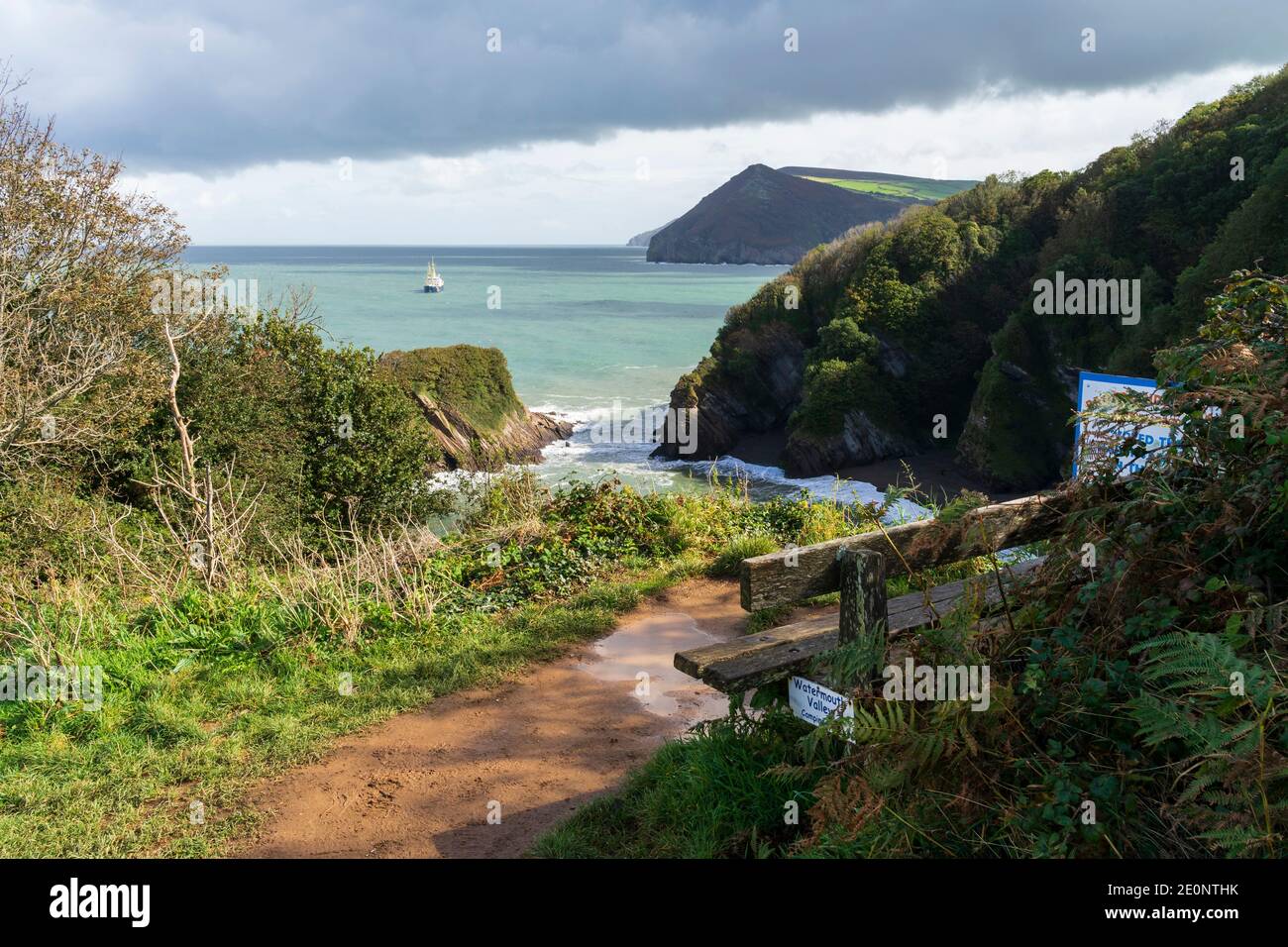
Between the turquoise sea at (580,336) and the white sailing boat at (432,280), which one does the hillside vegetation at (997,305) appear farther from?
the white sailing boat at (432,280)

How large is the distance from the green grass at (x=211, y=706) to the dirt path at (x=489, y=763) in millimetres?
223

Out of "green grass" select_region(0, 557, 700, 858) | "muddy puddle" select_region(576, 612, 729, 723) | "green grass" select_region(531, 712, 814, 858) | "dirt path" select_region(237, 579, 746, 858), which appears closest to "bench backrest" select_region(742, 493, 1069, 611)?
"green grass" select_region(531, 712, 814, 858)

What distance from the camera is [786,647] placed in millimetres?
4488

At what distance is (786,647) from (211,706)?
407 cm

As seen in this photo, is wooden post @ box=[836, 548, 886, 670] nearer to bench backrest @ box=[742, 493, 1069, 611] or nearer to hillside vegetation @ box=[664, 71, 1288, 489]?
bench backrest @ box=[742, 493, 1069, 611]

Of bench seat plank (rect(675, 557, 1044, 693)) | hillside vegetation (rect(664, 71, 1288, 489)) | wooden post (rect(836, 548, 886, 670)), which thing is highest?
hillside vegetation (rect(664, 71, 1288, 489))

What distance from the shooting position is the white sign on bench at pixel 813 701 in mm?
4004

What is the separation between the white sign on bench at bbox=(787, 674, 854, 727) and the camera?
4.00 metres

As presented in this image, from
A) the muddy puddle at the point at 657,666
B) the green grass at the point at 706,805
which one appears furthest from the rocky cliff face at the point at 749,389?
the green grass at the point at 706,805

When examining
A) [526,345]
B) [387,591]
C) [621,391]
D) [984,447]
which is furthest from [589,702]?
[526,345]

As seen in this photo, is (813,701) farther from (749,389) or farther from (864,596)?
(749,389)

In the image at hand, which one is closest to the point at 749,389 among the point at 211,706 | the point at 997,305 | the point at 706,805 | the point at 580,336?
the point at 997,305

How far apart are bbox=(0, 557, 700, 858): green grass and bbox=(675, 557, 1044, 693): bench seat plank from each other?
2.58 meters
